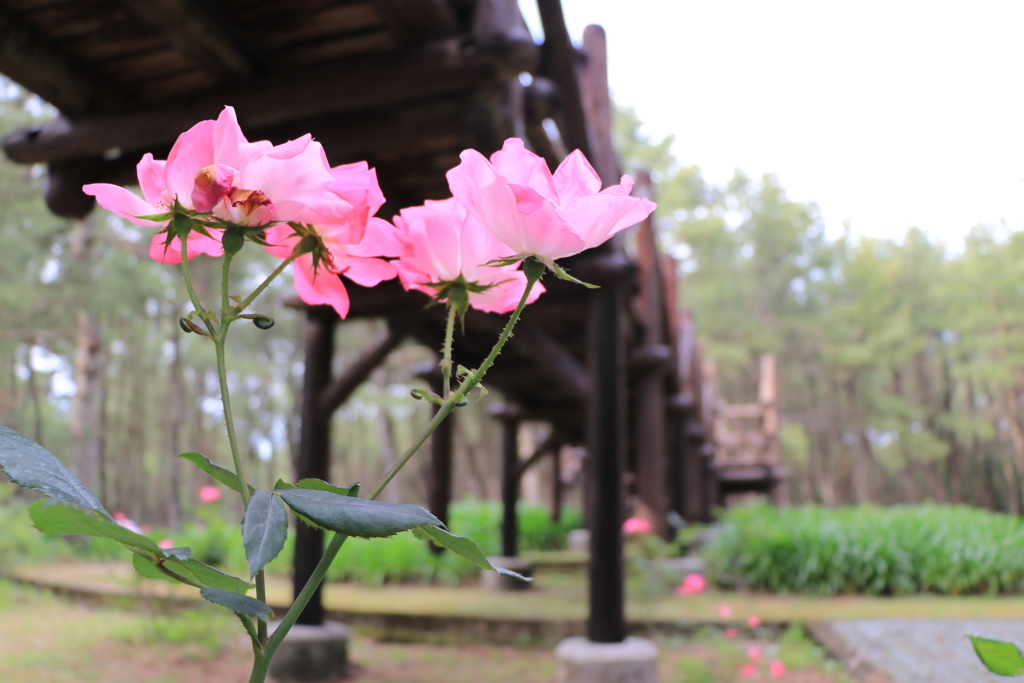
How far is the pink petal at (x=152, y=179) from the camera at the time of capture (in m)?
0.52

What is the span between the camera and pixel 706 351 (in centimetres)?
2194

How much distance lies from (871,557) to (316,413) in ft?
16.9

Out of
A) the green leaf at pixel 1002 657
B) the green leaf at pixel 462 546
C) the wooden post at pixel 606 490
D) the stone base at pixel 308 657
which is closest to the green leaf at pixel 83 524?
the green leaf at pixel 462 546

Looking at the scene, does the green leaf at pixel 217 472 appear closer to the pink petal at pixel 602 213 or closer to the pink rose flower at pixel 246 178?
the pink rose flower at pixel 246 178

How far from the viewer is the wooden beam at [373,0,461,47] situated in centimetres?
237

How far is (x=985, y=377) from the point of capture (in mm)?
8188

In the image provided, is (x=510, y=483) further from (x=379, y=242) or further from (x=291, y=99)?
(x=379, y=242)

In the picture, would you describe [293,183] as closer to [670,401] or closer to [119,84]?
[119,84]

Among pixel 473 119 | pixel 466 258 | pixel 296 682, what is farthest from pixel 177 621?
pixel 466 258

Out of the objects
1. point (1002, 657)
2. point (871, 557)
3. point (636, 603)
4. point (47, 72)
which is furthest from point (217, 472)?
point (871, 557)

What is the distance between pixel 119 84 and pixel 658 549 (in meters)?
3.99

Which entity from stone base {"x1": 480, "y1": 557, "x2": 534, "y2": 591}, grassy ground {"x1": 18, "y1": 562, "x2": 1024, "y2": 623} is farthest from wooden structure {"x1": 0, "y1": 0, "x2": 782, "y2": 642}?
stone base {"x1": 480, "y1": 557, "x2": 534, "y2": 591}

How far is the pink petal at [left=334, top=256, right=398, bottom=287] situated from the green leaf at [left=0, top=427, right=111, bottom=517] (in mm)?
246

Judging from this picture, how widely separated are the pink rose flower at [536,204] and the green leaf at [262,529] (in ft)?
0.71
